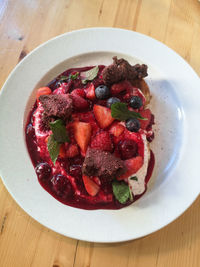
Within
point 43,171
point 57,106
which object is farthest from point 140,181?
point 57,106

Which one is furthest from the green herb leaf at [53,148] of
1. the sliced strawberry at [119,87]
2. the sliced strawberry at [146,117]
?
the sliced strawberry at [146,117]

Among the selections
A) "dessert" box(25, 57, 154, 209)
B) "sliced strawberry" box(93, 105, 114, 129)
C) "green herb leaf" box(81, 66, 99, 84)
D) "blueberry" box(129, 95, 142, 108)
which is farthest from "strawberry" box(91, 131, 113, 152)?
"green herb leaf" box(81, 66, 99, 84)

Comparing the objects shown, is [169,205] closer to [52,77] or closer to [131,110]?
[131,110]

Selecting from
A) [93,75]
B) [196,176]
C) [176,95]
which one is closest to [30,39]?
[93,75]

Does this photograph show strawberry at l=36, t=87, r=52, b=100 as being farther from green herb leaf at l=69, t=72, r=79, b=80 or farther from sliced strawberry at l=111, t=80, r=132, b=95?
sliced strawberry at l=111, t=80, r=132, b=95

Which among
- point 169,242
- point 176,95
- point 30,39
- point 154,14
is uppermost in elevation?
point 154,14

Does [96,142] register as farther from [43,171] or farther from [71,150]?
[43,171]
